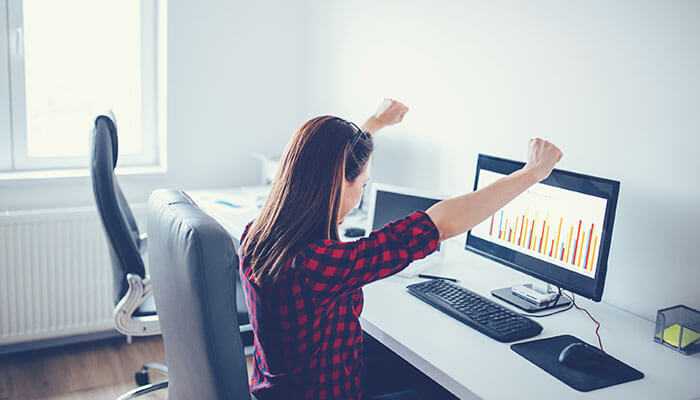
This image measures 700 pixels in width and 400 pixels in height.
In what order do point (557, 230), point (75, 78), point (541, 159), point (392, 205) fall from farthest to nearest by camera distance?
point (75, 78) → point (392, 205) → point (557, 230) → point (541, 159)

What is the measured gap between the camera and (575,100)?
6.98ft

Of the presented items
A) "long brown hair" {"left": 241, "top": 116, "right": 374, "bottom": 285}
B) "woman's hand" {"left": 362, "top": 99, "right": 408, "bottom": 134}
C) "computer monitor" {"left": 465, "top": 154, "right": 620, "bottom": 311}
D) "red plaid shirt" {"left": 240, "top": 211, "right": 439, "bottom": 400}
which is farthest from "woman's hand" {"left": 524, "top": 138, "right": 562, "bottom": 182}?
"woman's hand" {"left": 362, "top": 99, "right": 408, "bottom": 134}

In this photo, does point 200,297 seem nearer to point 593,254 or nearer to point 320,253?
point 320,253

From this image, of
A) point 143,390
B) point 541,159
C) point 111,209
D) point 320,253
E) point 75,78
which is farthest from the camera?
point 75,78

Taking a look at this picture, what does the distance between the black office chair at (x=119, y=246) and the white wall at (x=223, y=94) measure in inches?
31.1

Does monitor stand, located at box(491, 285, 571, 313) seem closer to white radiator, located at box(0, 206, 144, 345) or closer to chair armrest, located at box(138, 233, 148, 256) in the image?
chair armrest, located at box(138, 233, 148, 256)

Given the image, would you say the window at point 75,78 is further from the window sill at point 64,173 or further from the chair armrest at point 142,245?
the chair armrest at point 142,245

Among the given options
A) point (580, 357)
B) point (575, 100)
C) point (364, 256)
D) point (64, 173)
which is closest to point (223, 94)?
point (64, 173)

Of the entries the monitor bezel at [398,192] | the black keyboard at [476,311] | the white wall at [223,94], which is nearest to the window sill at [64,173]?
the white wall at [223,94]

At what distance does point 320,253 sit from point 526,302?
81 cm

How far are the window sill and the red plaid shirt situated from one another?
1.74 metres

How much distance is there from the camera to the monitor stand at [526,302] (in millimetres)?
1993

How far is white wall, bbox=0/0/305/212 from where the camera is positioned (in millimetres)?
3205

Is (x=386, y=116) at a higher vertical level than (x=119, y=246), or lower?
higher
